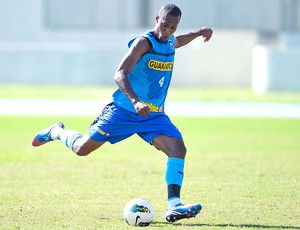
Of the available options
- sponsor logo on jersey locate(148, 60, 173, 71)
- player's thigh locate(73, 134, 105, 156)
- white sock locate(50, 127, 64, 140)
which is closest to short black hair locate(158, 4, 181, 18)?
sponsor logo on jersey locate(148, 60, 173, 71)

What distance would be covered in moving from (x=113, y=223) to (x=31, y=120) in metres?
12.2

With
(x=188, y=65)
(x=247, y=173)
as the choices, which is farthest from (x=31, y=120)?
(x=188, y=65)

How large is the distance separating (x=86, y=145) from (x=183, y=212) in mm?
1657

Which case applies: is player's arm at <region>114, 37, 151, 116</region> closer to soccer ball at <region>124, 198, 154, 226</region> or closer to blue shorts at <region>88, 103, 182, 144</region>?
blue shorts at <region>88, 103, 182, 144</region>

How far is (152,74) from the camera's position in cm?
868

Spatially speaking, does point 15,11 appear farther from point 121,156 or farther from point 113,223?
point 113,223

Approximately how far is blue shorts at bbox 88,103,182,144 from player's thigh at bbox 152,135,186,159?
48mm

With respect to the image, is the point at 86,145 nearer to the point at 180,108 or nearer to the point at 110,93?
the point at 180,108

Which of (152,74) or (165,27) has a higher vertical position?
(165,27)

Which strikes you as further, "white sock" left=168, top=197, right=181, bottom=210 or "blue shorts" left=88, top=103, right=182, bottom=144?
"blue shorts" left=88, top=103, right=182, bottom=144

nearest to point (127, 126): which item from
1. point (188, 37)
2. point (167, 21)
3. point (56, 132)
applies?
point (167, 21)

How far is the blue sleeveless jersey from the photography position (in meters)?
8.62

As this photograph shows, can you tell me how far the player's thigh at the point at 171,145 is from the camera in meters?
8.52

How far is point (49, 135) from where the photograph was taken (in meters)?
10.4
